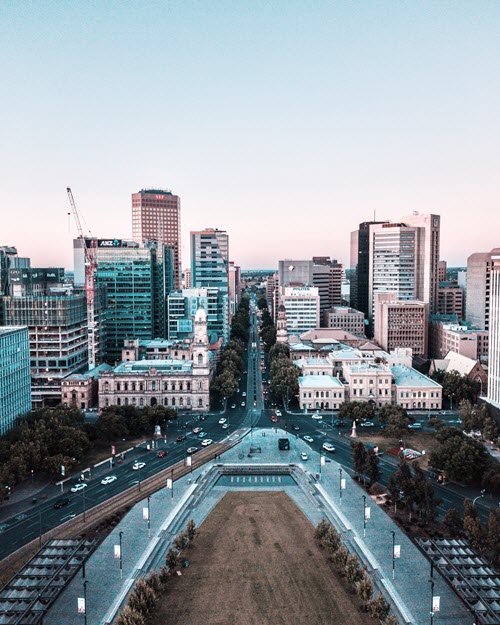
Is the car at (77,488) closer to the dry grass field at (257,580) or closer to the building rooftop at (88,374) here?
the dry grass field at (257,580)

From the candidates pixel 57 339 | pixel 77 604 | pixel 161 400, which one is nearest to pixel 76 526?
pixel 77 604

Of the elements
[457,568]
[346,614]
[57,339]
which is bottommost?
[346,614]

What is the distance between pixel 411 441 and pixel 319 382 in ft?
124

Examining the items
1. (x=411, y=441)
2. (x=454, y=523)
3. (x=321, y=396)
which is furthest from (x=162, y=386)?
(x=454, y=523)

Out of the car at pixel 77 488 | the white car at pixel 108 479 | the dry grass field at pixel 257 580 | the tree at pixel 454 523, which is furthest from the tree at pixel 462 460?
the car at pixel 77 488

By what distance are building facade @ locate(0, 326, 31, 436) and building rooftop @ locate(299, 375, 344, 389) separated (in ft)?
234

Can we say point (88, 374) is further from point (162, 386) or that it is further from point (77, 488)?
point (77, 488)

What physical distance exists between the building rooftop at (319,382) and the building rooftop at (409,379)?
1673cm

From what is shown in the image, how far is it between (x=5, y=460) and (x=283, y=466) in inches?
2009

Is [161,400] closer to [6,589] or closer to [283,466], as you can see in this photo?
[283,466]

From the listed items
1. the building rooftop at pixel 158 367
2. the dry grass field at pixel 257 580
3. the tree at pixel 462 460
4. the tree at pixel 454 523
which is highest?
the building rooftop at pixel 158 367

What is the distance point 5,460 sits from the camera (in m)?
96.0

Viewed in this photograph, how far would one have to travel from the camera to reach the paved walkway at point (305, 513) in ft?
198

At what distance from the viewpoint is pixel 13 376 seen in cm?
11938
